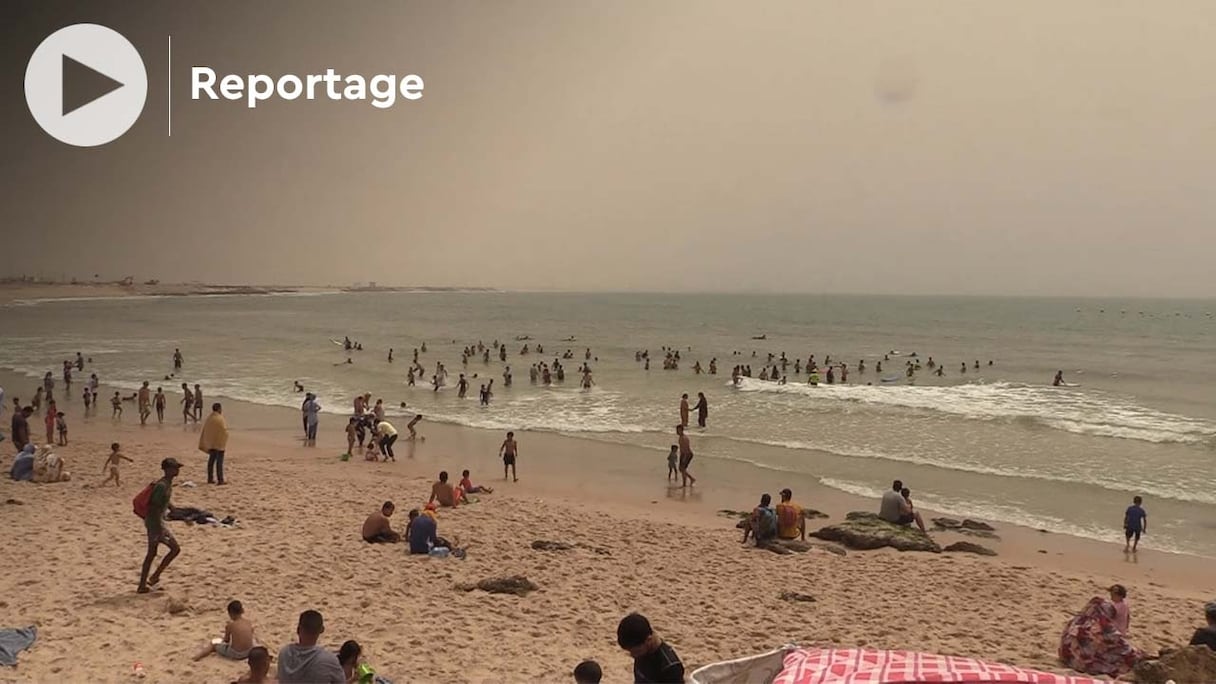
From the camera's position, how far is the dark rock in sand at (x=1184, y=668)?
6699 mm

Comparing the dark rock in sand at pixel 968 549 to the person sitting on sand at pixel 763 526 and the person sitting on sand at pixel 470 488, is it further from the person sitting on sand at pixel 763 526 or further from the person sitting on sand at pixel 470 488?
the person sitting on sand at pixel 470 488

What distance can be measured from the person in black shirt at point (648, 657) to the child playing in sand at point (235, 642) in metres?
4.37

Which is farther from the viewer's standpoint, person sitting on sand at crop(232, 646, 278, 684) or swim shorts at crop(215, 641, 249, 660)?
swim shorts at crop(215, 641, 249, 660)

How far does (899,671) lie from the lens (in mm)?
3785

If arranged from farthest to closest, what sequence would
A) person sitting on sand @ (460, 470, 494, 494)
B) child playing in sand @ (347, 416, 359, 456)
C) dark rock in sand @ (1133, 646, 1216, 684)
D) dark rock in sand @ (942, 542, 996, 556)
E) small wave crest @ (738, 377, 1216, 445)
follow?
small wave crest @ (738, 377, 1216, 445) → child playing in sand @ (347, 416, 359, 456) → person sitting on sand @ (460, 470, 494, 494) → dark rock in sand @ (942, 542, 996, 556) → dark rock in sand @ (1133, 646, 1216, 684)

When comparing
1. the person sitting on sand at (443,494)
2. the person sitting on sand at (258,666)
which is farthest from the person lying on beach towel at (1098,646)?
the person sitting on sand at (443,494)

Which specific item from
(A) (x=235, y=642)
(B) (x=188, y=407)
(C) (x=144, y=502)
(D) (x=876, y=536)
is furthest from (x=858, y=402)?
(A) (x=235, y=642)

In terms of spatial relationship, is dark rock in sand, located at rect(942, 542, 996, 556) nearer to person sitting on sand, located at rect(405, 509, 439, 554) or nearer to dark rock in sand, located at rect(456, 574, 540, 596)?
dark rock in sand, located at rect(456, 574, 540, 596)

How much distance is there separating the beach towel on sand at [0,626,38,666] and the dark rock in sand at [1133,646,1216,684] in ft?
32.6

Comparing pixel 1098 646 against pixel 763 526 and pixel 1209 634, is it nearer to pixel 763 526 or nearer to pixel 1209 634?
pixel 1209 634

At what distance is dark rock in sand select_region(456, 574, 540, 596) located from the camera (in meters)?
9.07

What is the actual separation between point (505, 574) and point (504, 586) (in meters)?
0.61

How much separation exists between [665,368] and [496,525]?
2947 centimetres

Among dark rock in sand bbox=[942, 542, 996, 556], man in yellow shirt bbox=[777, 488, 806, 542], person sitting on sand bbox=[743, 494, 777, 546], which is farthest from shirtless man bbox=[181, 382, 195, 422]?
dark rock in sand bbox=[942, 542, 996, 556]
